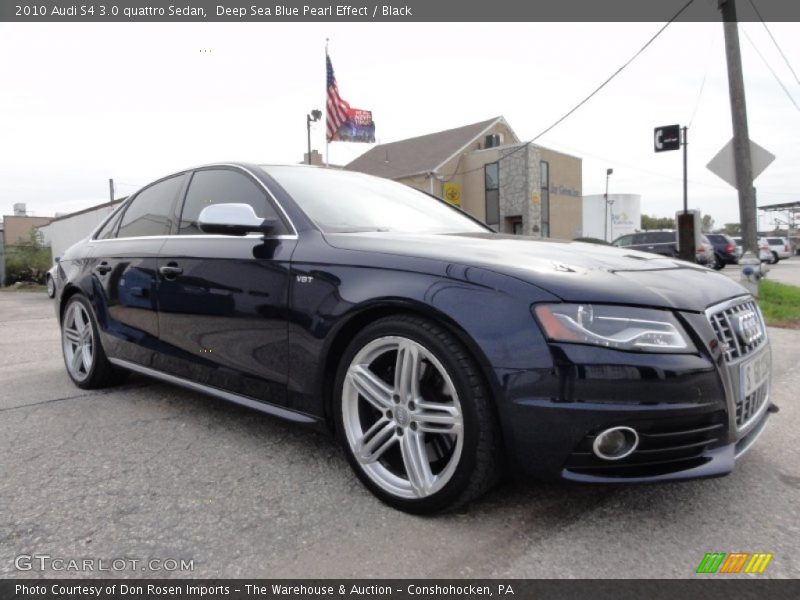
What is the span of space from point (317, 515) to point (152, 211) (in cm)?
239

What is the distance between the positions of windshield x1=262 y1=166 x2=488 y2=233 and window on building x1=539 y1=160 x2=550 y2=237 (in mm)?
25967

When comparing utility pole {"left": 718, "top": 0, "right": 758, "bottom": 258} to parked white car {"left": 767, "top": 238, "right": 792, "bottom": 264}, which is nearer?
utility pole {"left": 718, "top": 0, "right": 758, "bottom": 258}

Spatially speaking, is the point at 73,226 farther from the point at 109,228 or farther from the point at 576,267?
the point at 576,267

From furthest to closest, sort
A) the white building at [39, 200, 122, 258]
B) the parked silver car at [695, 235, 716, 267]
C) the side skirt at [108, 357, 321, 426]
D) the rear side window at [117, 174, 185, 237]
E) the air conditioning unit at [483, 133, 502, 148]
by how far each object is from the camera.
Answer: the air conditioning unit at [483, 133, 502, 148]
the white building at [39, 200, 122, 258]
the parked silver car at [695, 235, 716, 267]
the rear side window at [117, 174, 185, 237]
the side skirt at [108, 357, 321, 426]

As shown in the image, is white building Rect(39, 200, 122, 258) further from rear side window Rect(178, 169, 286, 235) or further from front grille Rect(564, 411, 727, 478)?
front grille Rect(564, 411, 727, 478)

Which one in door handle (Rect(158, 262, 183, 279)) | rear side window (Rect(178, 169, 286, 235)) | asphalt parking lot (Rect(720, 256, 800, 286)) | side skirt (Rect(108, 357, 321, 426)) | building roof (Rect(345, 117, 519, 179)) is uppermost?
building roof (Rect(345, 117, 519, 179))

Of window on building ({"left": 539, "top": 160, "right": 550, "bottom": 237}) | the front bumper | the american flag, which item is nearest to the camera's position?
the front bumper

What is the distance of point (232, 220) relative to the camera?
8.61 feet

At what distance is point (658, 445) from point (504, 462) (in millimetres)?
486

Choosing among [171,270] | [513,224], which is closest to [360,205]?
[171,270]

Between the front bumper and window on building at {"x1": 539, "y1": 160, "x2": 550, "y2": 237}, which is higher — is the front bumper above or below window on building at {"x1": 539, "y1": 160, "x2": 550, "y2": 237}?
below

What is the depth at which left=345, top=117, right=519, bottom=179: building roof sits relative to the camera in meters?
27.9

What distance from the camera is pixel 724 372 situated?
76.9 inches

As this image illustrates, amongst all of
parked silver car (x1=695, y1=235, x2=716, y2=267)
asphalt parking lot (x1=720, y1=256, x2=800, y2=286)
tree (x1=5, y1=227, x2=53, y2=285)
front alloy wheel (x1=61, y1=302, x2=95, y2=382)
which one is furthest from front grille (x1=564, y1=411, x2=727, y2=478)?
tree (x1=5, y1=227, x2=53, y2=285)
